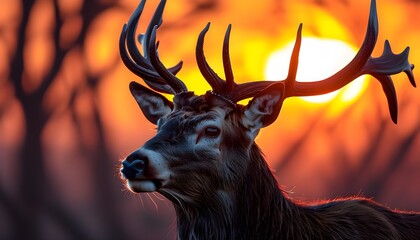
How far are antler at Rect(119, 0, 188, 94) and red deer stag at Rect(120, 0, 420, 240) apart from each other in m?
0.01

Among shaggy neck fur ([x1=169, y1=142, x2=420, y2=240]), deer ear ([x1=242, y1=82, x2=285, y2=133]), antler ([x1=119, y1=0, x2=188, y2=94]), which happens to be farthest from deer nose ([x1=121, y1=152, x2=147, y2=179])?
antler ([x1=119, y1=0, x2=188, y2=94])

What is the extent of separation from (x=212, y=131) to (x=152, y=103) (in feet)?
2.27

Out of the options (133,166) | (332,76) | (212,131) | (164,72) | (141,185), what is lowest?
(141,185)

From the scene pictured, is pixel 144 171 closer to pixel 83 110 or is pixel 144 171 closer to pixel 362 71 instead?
pixel 362 71

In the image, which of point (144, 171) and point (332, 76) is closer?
point (144, 171)

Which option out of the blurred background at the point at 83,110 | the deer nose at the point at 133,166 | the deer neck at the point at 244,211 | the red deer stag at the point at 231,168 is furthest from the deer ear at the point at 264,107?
the blurred background at the point at 83,110

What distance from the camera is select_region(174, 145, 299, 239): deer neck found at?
228 inches

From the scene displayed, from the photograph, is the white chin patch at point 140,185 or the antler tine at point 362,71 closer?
the white chin patch at point 140,185

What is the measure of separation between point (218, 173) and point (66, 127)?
41.4 ft

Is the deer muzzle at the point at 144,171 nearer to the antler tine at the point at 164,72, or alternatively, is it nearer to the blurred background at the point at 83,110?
the antler tine at the point at 164,72

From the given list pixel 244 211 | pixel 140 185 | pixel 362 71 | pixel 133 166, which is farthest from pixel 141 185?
pixel 362 71

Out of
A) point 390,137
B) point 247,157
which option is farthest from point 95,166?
point 247,157

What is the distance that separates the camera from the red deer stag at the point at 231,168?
562cm

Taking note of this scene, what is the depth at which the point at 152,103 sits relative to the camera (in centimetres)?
636
